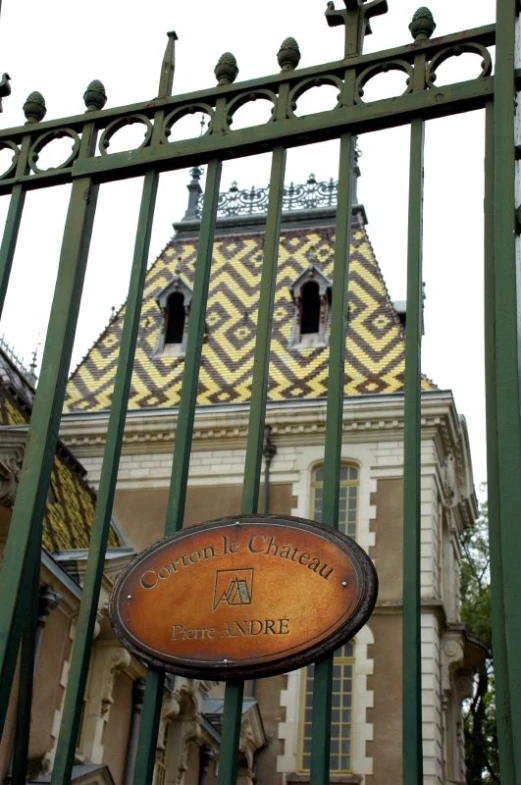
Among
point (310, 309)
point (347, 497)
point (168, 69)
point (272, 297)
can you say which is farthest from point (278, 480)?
point (272, 297)

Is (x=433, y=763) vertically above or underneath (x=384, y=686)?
underneath

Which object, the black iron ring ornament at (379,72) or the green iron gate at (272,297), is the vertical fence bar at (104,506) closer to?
the green iron gate at (272,297)

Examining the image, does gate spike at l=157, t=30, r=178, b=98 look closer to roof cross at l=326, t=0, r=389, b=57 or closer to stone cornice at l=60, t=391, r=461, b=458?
roof cross at l=326, t=0, r=389, b=57

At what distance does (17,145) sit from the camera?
4227 millimetres

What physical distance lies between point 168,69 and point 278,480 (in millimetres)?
15716

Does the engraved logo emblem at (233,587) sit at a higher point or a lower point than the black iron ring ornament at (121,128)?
lower

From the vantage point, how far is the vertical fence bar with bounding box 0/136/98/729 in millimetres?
3250

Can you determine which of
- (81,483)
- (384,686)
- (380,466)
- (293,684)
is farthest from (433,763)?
(81,483)

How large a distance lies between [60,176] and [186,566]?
176 centimetres

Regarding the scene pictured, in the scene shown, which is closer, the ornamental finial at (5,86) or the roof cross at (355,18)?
the roof cross at (355,18)

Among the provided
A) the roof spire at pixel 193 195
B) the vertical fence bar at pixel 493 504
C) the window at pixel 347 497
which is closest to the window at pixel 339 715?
the window at pixel 347 497

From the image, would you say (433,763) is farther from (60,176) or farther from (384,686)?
(60,176)

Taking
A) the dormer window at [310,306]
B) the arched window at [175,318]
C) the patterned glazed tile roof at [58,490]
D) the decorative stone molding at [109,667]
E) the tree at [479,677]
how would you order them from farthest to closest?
the tree at [479,677] → the arched window at [175,318] → the dormer window at [310,306] → the patterned glazed tile roof at [58,490] → the decorative stone molding at [109,667]

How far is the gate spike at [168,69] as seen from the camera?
4055mm
